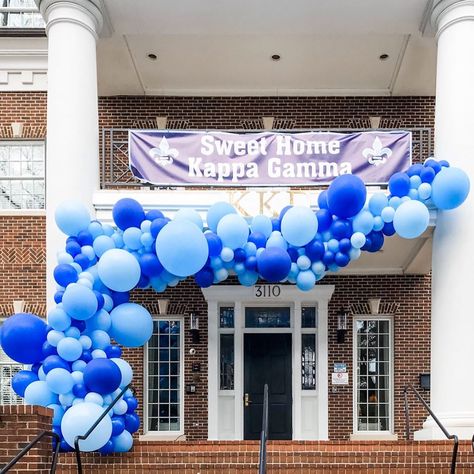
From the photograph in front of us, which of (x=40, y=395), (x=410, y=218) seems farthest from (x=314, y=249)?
(x=40, y=395)

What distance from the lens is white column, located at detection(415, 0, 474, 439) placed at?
11406mm

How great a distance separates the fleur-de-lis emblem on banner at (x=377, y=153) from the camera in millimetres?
12453

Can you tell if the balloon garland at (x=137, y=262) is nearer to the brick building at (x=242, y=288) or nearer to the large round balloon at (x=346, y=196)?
the large round balloon at (x=346, y=196)

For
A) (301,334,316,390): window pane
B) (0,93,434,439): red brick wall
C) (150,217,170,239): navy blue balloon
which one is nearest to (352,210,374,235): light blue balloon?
(150,217,170,239): navy blue balloon

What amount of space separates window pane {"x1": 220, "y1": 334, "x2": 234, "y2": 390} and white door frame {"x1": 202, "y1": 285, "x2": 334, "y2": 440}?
11 cm

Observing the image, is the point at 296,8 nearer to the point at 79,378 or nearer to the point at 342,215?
the point at 342,215

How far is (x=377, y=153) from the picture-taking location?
12.5m

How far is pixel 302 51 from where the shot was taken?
1429 centimetres

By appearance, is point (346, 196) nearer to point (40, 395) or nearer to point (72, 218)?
point (72, 218)

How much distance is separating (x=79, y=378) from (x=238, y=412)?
6.26 meters

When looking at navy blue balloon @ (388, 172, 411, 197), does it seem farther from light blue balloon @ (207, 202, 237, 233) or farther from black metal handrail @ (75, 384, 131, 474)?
black metal handrail @ (75, 384, 131, 474)

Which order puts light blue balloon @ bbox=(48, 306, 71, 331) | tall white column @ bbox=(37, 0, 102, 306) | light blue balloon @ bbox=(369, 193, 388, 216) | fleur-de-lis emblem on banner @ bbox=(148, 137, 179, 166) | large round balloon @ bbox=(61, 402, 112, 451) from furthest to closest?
fleur-de-lis emblem on banner @ bbox=(148, 137, 179, 166) → tall white column @ bbox=(37, 0, 102, 306) → light blue balloon @ bbox=(369, 193, 388, 216) → light blue balloon @ bbox=(48, 306, 71, 331) → large round balloon @ bbox=(61, 402, 112, 451)

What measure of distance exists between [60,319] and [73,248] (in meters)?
1.04

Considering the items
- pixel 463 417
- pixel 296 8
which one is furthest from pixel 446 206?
pixel 296 8
